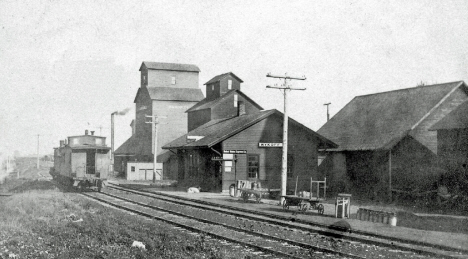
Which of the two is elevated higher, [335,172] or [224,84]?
[224,84]

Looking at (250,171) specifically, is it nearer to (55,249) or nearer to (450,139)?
(450,139)

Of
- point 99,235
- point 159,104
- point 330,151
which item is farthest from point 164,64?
point 99,235

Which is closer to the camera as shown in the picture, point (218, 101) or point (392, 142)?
point (392, 142)

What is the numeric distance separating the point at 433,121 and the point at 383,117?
161 inches

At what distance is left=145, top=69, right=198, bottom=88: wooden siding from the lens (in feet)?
193

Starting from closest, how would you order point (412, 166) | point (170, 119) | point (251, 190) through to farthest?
point (251, 190) < point (412, 166) < point (170, 119)

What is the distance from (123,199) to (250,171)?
845cm

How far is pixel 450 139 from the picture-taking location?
22531 mm

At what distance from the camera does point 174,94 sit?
190ft

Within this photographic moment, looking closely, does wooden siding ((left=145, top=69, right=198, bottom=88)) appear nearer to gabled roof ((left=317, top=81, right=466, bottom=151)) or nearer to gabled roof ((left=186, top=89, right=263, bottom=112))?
gabled roof ((left=186, top=89, right=263, bottom=112))

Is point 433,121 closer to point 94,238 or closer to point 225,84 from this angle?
point 94,238

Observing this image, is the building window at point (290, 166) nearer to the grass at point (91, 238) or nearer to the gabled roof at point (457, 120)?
the gabled roof at point (457, 120)

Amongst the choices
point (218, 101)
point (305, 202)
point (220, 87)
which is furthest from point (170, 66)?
point (305, 202)

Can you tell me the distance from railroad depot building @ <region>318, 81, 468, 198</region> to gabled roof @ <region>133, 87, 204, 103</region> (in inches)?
1072
